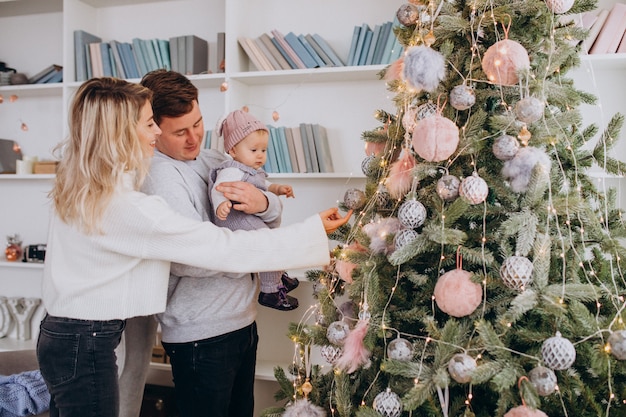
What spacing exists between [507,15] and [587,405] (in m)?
0.97

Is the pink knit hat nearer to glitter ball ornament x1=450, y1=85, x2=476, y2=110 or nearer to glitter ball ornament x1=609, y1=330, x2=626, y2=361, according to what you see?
glitter ball ornament x1=450, y1=85, x2=476, y2=110

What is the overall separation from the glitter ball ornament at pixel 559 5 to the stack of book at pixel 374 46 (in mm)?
1298

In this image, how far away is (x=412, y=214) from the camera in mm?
1409

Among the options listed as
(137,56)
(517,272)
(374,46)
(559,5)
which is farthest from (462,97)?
(137,56)

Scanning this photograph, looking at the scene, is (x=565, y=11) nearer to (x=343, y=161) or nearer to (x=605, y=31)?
(x=605, y=31)

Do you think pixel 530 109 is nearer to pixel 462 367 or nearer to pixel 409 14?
pixel 409 14

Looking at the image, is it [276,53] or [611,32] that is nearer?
[611,32]

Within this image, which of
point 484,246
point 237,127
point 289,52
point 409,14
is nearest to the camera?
point 484,246

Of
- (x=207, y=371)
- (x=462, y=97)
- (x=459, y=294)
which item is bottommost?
(x=207, y=371)

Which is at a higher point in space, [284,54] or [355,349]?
[284,54]

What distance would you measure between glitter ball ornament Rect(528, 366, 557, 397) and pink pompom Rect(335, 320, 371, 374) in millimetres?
409

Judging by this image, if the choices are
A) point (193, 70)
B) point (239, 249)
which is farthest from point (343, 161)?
point (239, 249)

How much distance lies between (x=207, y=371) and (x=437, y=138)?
941mm

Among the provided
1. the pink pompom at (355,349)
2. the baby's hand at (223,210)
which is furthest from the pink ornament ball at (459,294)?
the baby's hand at (223,210)
